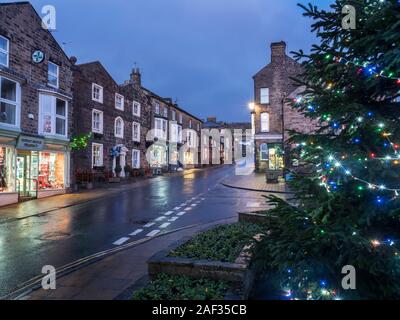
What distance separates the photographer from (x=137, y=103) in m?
38.2

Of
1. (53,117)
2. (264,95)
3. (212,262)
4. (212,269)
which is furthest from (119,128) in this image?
(212,269)

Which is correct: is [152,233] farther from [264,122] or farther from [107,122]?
[264,122]

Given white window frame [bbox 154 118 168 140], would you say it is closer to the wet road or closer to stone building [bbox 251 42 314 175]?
stone building [bbox 251 42 314 175]

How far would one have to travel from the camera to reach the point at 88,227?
10.8 metres

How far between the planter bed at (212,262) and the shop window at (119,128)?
28401mm

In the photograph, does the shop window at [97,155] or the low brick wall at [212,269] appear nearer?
the low brick wall at [212,269]

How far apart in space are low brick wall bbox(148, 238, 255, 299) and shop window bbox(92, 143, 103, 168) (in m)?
25.4

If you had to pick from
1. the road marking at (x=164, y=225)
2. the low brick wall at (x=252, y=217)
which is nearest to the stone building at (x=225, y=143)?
the road marking at (x=164, y=225)

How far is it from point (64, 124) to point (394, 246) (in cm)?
2116

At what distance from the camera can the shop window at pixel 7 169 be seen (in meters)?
17.0

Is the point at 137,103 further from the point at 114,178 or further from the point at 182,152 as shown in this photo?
the point at 182,152

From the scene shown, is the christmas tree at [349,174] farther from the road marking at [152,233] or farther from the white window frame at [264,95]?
the white window frame at [264,95]

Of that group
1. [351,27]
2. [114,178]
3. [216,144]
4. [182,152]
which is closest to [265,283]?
[351,27]

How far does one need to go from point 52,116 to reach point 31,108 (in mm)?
1648
